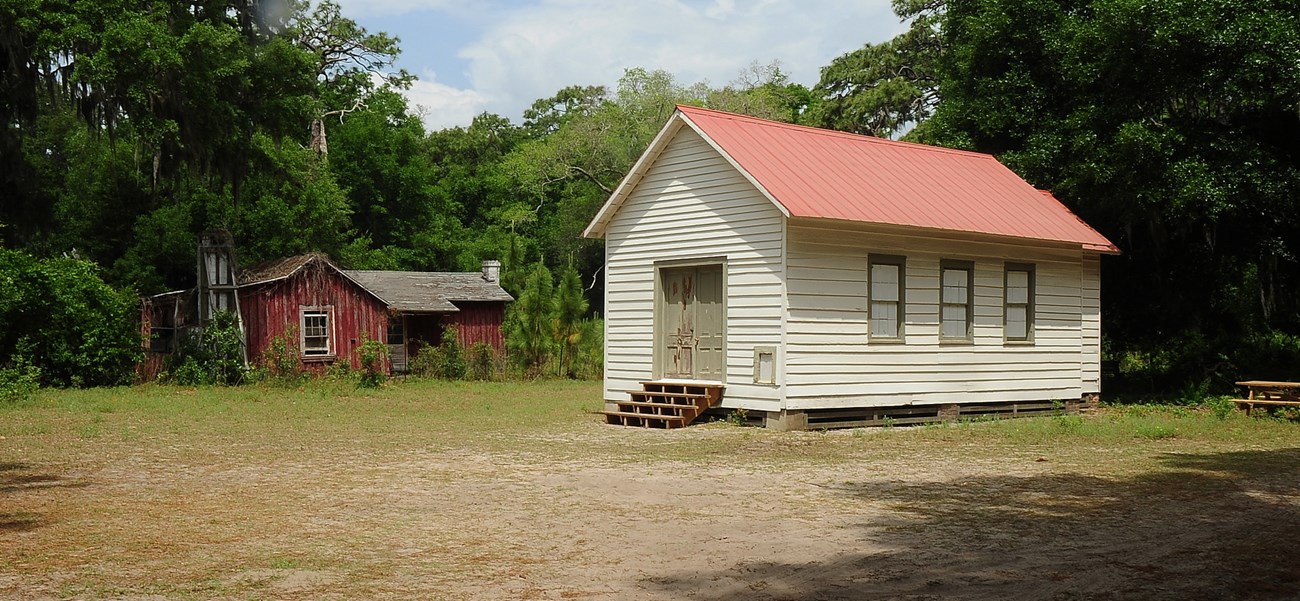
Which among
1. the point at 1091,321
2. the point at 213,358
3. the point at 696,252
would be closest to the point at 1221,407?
the point at 1091,321

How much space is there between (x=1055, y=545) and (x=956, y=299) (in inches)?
468

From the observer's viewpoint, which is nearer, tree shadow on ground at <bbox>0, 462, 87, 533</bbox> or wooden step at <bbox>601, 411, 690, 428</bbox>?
tree shadow on ground at <bbox>0, 462, 87, 533</bbox>

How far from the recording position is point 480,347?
34.7 m

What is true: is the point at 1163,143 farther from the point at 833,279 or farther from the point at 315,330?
the point at 315,330

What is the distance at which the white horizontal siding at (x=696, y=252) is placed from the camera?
59.9ft

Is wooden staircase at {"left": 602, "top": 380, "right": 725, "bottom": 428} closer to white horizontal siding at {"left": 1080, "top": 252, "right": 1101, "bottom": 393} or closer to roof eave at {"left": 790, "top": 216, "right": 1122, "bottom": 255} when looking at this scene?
roof eave at {"left": 790, "top": 216, "right": 1122, "bottom": 255}

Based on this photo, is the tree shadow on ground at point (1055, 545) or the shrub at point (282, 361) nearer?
the tree shadow on ground at point (1055, 545)

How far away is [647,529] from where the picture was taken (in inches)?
370

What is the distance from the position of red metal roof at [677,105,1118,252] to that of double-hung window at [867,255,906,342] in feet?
2.74

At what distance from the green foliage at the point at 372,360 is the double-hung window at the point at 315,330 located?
959mm

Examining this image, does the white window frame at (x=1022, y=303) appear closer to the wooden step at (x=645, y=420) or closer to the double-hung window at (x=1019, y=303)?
the double-hung window at (x=1019, y=303)

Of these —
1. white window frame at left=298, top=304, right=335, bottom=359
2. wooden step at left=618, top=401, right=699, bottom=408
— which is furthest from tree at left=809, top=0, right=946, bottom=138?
wooden step at left=618, top=401, right=699, bottom=408

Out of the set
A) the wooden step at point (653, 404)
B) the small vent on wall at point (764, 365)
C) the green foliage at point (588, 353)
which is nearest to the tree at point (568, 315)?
the green foliage at point (588, 353)

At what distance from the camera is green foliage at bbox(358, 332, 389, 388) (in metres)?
30.3
